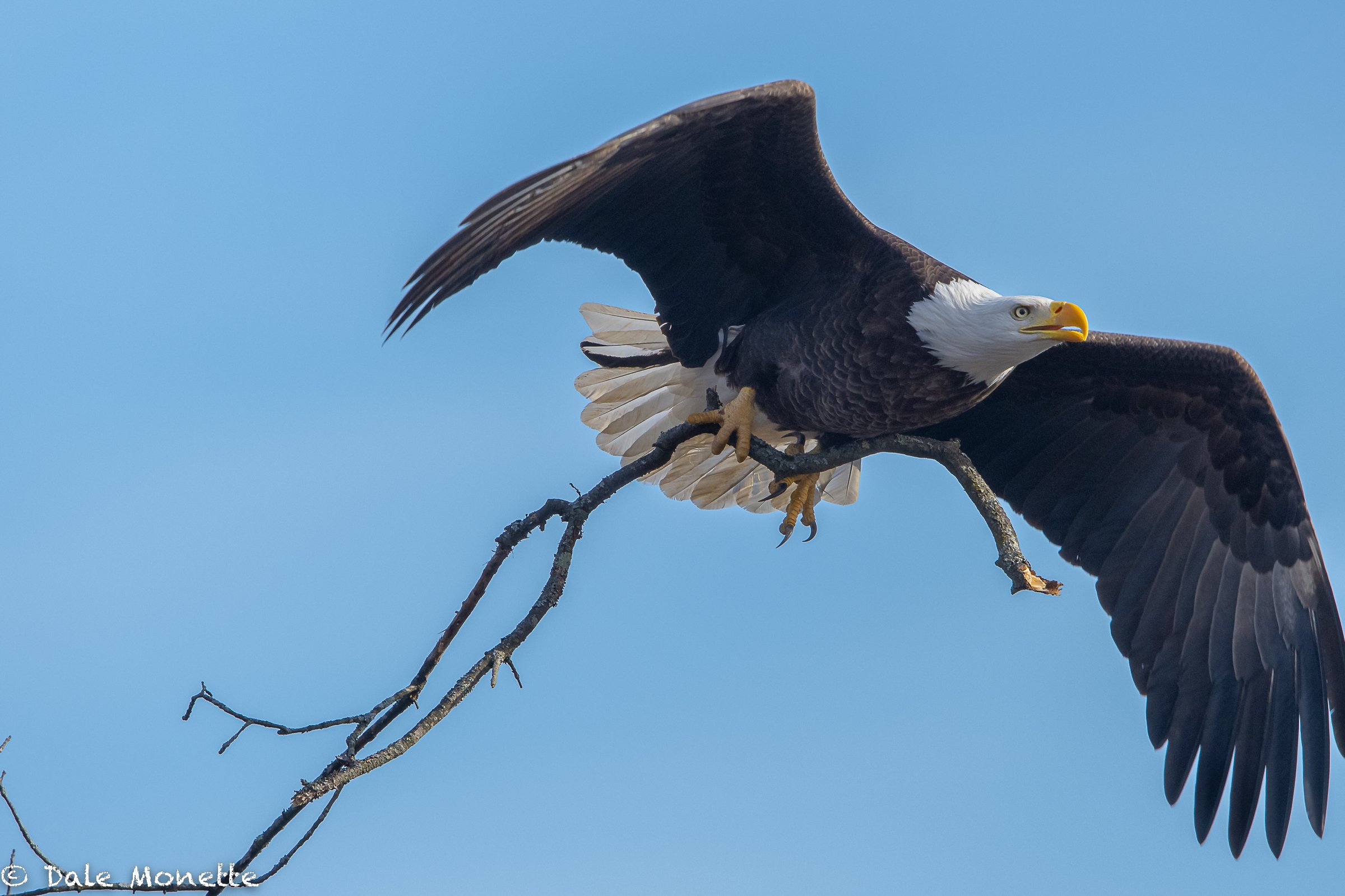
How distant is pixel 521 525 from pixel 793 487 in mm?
2087

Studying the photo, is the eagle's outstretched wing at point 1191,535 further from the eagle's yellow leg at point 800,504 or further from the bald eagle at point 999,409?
the eagle's yellow leg at point 800,504

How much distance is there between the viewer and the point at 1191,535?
17.9ft

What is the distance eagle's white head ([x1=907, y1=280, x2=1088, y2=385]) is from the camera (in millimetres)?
4352

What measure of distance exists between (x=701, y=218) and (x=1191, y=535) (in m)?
2.53

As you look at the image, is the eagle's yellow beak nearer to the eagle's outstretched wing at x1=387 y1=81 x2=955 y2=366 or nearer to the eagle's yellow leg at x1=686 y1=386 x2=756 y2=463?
the eagle's outstretched wing at x1=387 y1=81 x2=955 y2=366

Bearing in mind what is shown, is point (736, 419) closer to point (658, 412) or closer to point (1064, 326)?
point (658, 412)

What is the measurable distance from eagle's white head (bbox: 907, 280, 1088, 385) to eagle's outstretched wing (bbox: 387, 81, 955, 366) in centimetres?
14

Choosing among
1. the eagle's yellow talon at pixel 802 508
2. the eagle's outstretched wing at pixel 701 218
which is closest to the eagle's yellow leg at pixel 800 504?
the eagle's yellow talon at pixel 802 508

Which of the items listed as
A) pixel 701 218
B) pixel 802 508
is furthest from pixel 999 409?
pixel 701 218

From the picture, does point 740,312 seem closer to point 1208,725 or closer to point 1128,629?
point 1128,629

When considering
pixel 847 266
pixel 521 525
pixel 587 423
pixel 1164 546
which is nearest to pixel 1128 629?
pixel 1164 546

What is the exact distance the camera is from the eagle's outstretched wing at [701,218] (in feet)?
11.9

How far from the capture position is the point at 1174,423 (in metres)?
5.37

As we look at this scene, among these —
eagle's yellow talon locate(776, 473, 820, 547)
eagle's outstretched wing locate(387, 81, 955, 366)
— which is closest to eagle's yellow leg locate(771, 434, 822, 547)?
eagle's yellow talon locate(776, 473, 820, 547)
